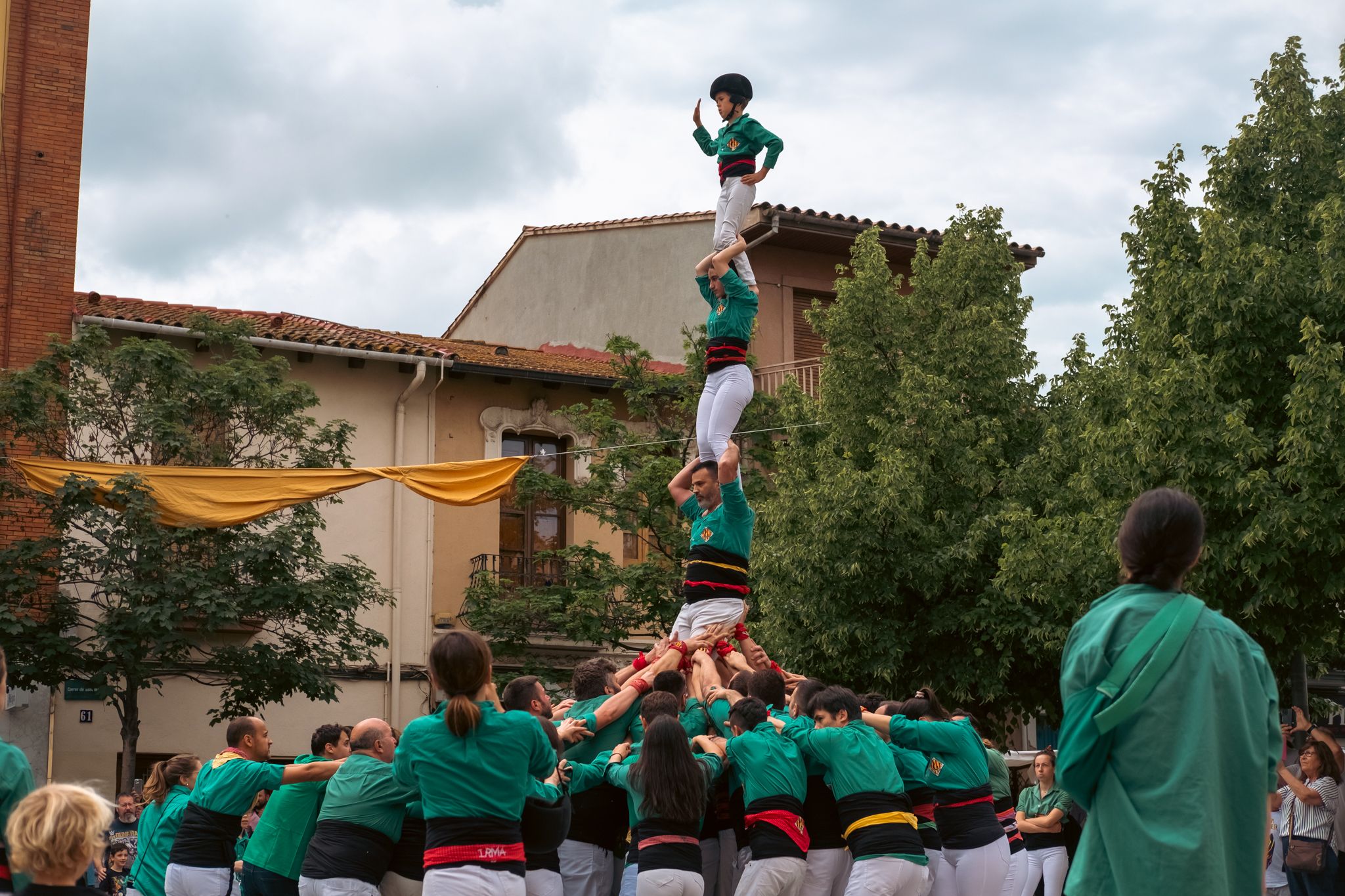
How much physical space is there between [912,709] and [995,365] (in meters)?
11.4

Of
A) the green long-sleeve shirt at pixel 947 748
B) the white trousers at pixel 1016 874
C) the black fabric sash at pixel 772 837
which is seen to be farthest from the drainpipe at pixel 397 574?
the black fabric sash at pixel 772 837

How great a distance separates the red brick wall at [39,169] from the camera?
22.5m

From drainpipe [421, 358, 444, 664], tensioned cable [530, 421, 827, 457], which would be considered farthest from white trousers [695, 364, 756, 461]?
drainpipe [421, 358, 444, 664]

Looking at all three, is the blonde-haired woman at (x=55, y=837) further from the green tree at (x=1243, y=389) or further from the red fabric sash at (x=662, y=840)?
the green tree at (x=1243, y=389)

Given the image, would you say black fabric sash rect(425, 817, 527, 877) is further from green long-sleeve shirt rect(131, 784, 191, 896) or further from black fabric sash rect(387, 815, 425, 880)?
green long-sleeve shirt rect(131, 784, 191, 896)

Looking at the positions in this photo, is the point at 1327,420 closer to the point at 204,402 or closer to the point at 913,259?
the point at 913,259

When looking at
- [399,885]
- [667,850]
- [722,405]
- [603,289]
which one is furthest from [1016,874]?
[603,289]

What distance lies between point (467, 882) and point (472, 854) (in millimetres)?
125

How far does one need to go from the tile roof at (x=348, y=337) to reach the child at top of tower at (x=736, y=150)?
A: 1310 centimetres

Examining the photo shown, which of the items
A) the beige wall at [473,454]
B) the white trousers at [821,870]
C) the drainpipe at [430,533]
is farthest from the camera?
the beige wall at [473,454]

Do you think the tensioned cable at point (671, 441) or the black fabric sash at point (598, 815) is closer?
the black fabric sash at point (598, 815)

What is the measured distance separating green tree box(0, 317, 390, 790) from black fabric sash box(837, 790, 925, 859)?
12.0 meters

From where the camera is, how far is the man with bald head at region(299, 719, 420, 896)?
7.82 metres

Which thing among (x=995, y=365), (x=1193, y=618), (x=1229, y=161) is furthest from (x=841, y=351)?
Result: (x=1193, y=618)
